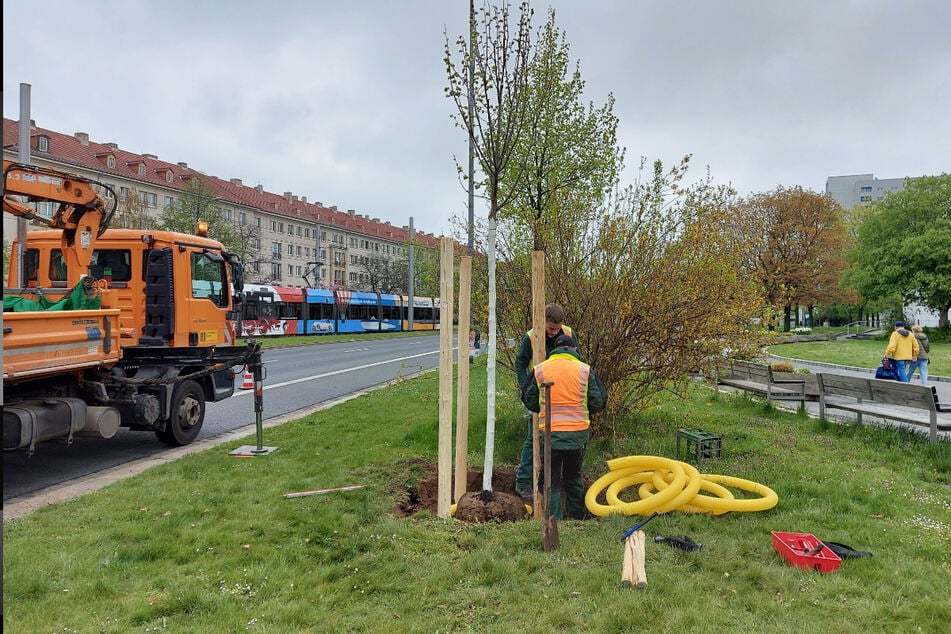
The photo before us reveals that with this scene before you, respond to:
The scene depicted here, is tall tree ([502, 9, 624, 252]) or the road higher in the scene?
tall tree ([502, 9, 624, 252])

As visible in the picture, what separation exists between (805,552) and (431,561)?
8.29 feet

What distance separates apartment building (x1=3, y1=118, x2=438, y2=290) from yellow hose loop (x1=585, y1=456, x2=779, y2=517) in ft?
106

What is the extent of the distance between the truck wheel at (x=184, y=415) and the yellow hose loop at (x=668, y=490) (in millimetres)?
5895

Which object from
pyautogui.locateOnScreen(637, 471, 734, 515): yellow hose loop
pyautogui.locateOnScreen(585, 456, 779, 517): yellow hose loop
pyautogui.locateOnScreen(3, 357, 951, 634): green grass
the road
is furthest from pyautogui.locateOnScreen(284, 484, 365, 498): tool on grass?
pyautogui.locateOnScreen(637, 471, 734, 515): yellow hose loop

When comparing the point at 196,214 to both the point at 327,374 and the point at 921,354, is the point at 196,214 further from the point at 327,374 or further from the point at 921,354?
the point at 921,354

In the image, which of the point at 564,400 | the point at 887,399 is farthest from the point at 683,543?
the point at 887,399

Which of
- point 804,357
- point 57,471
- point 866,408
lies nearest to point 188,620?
point 57,471

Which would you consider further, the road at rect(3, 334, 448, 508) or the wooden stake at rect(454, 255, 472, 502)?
the road at rect(3, 334, 448, 508)

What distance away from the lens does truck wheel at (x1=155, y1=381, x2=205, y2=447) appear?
27.0ft

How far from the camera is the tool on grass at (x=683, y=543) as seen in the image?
4.25m

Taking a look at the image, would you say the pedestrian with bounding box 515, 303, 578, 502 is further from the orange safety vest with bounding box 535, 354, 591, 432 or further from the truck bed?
the truck bed

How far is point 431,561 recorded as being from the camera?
4.13m

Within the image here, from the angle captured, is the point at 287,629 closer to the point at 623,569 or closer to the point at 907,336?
the point at 623,569

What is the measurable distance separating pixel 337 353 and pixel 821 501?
2160 centimetres
